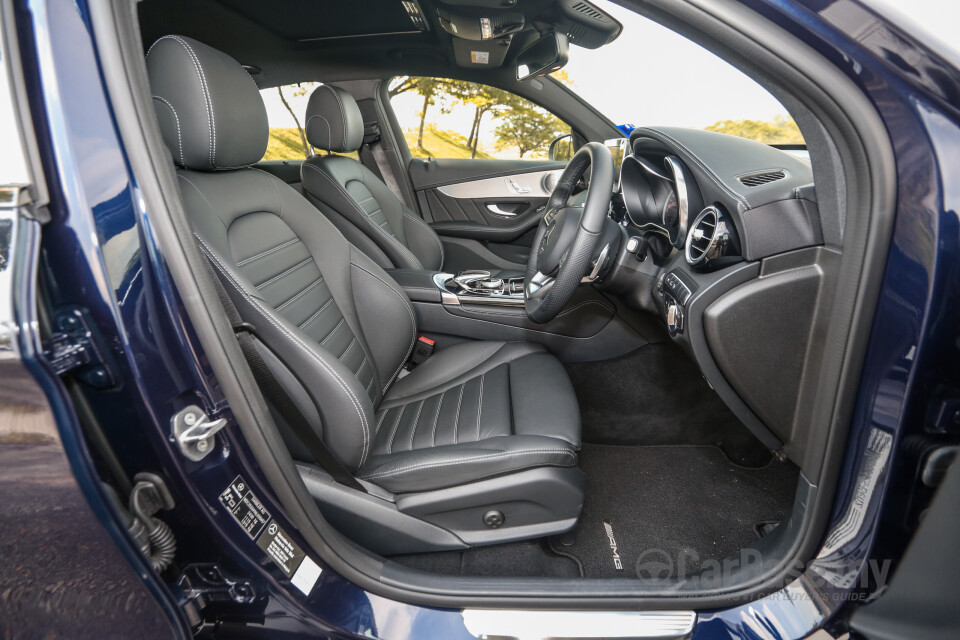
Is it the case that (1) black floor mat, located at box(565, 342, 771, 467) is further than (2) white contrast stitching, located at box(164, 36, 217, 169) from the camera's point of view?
Yes

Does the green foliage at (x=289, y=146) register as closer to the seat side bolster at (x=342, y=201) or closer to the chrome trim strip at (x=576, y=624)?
the seat side bolster at (x=342, y=201)

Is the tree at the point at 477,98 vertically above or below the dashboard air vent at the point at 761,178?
below

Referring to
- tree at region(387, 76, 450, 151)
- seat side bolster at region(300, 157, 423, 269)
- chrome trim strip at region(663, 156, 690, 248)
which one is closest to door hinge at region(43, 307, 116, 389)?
chrome trim strip at region(663, 156, 690, 248)

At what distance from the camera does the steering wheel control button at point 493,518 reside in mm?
A: 1122

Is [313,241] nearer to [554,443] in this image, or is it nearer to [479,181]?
[554,443]

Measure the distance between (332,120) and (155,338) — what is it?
1.89 m

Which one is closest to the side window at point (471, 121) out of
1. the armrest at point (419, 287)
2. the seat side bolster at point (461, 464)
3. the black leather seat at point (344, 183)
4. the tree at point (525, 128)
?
the tree at point (525, 128)

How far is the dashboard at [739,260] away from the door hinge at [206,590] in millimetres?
906

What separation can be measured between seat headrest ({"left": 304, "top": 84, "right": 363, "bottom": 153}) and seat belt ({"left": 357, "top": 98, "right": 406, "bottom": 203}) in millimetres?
646

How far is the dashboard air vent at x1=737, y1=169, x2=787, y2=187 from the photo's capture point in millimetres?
958

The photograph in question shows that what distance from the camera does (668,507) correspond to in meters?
1.52

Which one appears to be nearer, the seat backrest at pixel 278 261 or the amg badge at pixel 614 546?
the seat backrest at pixel 278 261

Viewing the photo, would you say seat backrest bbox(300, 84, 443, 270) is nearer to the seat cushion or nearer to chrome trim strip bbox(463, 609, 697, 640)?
the seat cushion

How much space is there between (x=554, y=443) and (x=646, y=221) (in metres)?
0.63
